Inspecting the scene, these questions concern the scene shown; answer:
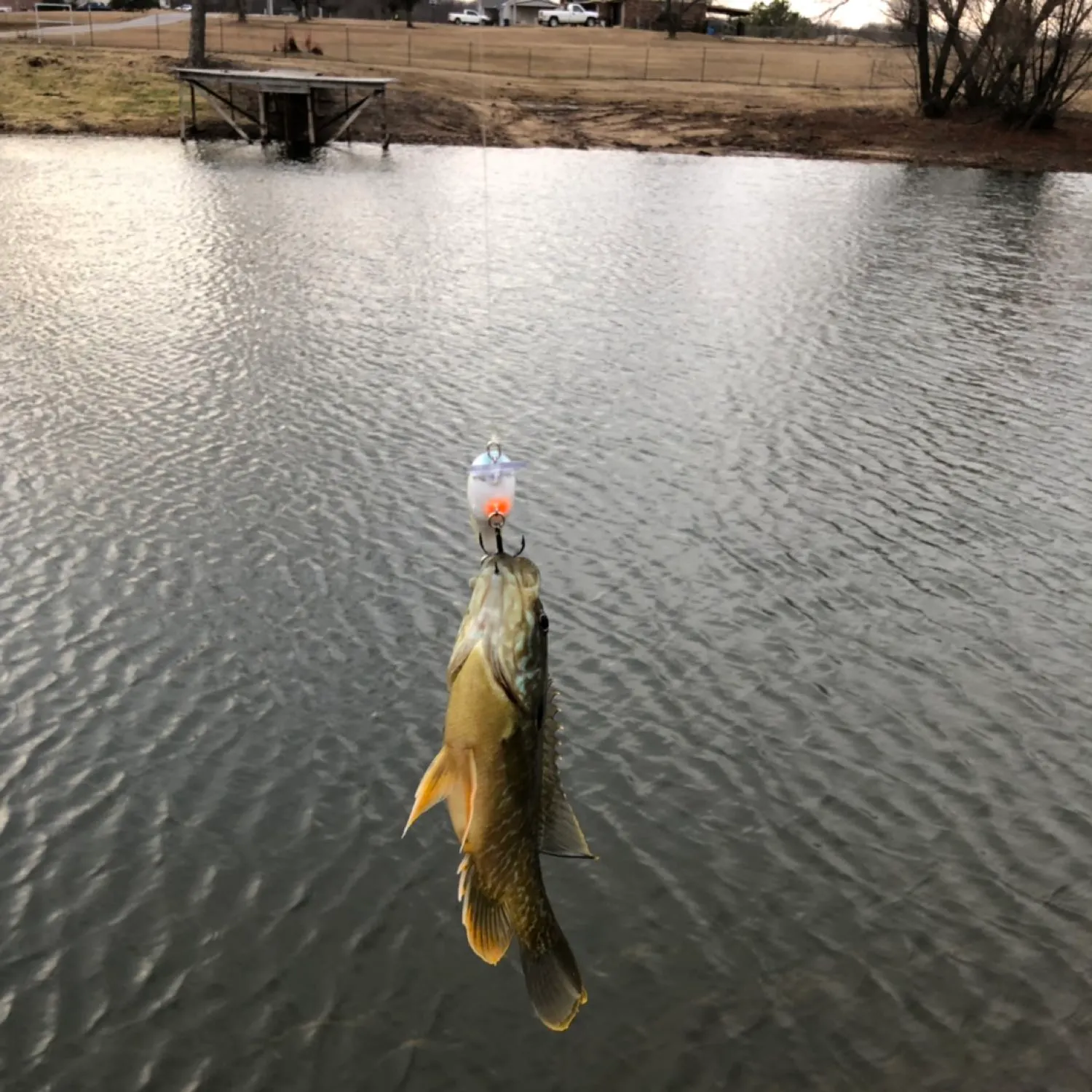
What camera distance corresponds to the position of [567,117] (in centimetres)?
6038

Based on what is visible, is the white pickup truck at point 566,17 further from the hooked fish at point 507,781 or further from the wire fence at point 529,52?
the hooked fish at point 507,781

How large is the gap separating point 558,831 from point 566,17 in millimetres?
126511

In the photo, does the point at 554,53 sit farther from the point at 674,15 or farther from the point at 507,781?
the point at 507,781

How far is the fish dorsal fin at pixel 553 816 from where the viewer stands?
4.57 m

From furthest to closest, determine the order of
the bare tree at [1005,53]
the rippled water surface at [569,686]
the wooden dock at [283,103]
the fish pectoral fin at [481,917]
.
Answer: the bare tree at [1005,53] → the wooden dock at [283,103] → the rippled water surface at [569,686] → the fish pectoral fin at [481,917]

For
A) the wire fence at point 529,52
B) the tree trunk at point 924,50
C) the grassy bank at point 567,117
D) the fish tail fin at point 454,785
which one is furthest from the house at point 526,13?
the fish tail fin at point 454,785

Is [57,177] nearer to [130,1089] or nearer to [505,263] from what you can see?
[505,263]

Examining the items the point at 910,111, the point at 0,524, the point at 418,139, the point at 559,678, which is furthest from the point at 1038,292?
the point at 910,111

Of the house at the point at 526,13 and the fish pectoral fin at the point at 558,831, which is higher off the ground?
the house at the point at 526,13

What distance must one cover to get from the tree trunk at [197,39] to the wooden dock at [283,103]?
3.04 m

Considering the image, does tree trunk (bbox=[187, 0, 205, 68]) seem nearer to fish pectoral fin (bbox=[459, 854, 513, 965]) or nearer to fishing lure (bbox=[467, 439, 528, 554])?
fishing lure (bbox=[467, 439, 528, 554])

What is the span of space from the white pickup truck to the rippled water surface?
10487cm

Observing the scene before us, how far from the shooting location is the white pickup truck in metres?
118

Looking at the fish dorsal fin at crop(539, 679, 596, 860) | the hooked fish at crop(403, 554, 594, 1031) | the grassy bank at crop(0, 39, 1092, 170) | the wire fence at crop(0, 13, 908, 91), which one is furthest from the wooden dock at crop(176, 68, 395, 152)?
the hooked fish at crop(403, 554, 594, 1031)
